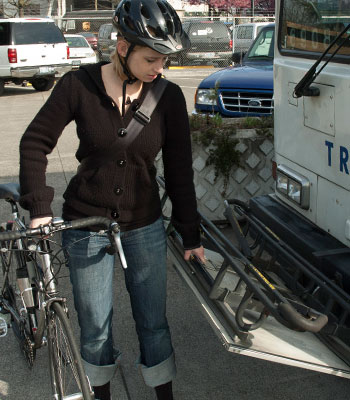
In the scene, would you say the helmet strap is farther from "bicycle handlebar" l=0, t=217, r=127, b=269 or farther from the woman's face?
"bicycle handlebar" l=0, t=217, r=127, b=269

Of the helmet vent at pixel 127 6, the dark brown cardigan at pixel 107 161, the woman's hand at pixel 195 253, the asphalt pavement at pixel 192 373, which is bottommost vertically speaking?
the asphalt pavement at pixel 192 373

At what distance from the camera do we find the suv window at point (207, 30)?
2174 centimetres

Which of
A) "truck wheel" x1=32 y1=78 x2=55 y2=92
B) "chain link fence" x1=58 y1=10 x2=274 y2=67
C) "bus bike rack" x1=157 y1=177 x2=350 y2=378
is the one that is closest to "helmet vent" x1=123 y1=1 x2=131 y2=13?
"bus bike rack" x1=157 y1=177 x2=350 y2=378

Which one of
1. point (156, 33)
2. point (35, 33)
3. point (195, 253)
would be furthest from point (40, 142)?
point (35, 33)

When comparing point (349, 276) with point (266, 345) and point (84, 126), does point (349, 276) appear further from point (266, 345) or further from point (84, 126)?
point (84, 126)

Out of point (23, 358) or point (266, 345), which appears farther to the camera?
point (23, 358)

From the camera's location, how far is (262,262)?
3484 mm

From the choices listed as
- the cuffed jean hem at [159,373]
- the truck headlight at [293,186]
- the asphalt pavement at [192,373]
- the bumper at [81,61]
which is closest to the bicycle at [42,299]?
the asphalt pavement at [192,373]

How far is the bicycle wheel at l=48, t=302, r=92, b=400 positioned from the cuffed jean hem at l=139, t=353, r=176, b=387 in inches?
13.5

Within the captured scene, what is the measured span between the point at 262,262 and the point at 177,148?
1.15 m

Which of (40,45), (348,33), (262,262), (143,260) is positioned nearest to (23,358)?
(143,260)

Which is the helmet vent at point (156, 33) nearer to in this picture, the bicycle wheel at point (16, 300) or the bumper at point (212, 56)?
the bicycle wheel at point (16, 300)

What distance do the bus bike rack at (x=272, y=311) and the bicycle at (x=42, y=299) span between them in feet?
1.75

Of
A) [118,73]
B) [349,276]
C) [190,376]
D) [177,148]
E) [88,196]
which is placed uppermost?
[118,73]
